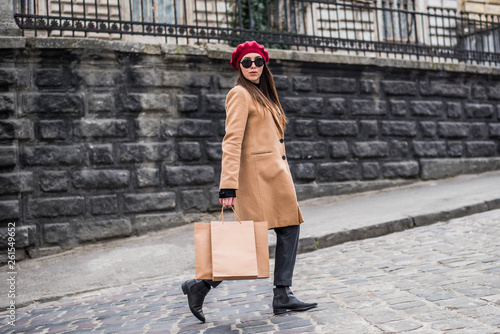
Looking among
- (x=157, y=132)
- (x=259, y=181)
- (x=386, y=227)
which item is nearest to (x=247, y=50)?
(x=259, y=181)

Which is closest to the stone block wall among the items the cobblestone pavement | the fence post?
the fence post

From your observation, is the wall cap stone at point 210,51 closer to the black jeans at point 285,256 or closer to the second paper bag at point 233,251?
the black jeans at point 285,256

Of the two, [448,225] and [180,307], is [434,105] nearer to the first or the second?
[448,225]

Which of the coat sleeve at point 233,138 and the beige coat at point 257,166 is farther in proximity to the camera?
the beige coat at point 257,166

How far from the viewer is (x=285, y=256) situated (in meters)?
3.49

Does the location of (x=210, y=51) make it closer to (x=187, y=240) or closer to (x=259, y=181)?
(x=187, y=240)

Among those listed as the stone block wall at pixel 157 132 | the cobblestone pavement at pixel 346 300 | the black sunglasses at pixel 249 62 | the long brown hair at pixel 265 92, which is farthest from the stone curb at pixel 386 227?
the black sunglasses at pixel 249 62

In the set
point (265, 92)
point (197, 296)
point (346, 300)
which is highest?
point (265, 92)

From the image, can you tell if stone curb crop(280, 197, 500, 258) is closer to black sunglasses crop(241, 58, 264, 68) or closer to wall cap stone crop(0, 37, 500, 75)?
black sunglasses crop(241, 58, 264, 68)

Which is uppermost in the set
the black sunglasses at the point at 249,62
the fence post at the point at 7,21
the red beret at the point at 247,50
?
the fence post at the point at 7,21

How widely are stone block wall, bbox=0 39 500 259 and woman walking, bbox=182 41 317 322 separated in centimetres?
355

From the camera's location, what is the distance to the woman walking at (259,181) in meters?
3.44

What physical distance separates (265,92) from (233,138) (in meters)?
0.56

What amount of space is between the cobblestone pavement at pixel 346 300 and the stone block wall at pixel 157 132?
6.12ft
